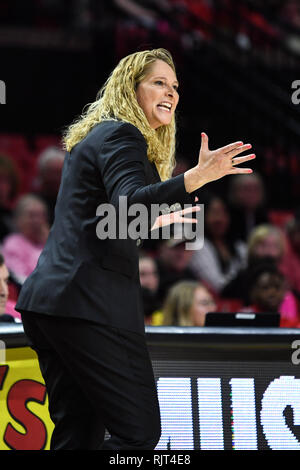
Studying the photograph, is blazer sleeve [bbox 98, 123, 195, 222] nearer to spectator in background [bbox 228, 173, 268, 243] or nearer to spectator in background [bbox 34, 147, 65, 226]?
spectator in background [bbox 34, 147, 65, 226]

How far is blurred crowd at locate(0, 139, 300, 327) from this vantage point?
550 cm

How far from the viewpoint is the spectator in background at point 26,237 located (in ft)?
19.6

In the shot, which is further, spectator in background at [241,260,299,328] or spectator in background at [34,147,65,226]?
spectator in background at [34,147,65,226]

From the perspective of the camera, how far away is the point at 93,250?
2.65 m

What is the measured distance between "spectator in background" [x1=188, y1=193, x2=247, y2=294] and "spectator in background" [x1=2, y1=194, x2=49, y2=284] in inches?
49.5

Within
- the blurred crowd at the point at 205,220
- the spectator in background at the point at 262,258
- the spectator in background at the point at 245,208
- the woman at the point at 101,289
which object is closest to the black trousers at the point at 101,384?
the woman at the point at 101,289

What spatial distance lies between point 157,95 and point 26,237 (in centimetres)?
345

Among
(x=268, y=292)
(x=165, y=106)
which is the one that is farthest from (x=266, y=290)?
(x=165, y=106)

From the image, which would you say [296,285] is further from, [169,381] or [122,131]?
[122,131]

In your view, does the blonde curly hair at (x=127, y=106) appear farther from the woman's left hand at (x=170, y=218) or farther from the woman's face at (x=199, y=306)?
the woman's face at (x=199, y=306)

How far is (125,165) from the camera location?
8.26ft

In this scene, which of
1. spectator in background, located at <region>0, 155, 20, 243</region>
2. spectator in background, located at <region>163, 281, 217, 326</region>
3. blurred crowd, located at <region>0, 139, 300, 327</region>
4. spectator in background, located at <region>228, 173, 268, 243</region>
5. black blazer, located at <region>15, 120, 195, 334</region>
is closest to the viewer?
black blazer, located at <region>15, 120, 195, 334</region>

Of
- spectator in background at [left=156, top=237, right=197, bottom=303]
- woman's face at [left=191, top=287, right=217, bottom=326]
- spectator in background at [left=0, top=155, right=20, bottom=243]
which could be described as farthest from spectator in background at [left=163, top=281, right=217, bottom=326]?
spectator in background at [left=0, top=155, right=20, bottom=243]
